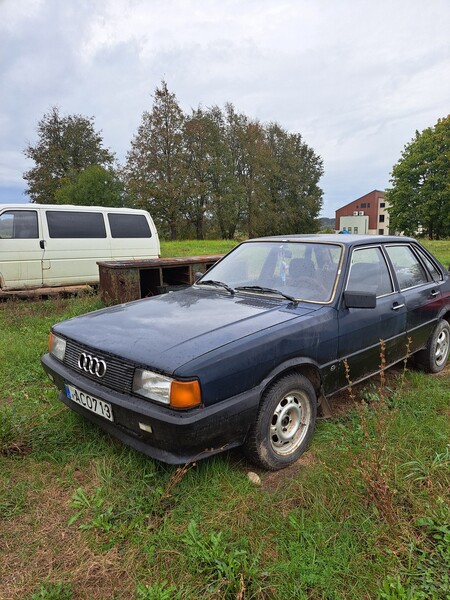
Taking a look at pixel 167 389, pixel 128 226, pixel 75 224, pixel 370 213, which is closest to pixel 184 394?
pixel 167 389

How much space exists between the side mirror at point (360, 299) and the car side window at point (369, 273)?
22 cm

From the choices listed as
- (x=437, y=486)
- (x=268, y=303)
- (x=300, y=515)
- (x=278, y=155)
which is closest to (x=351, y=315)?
(x=268, y=303)

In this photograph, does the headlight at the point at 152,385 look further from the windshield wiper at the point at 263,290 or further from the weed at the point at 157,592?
the windshield wiper at the point at 263,290

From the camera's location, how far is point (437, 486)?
2285 mm

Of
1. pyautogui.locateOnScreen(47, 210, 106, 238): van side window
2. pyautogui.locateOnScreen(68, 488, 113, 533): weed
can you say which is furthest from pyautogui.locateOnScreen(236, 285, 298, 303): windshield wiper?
pyautogui.locateOnScreen(47, 210, 106, 238): van side window

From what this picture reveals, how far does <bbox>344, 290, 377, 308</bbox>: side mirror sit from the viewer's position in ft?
9.12

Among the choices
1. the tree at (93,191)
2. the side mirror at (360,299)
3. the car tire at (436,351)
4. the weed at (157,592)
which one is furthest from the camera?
the tree at (93,191)

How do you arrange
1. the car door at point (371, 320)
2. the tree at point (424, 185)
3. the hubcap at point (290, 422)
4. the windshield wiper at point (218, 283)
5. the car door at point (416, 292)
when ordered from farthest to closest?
1. the tree at point (424, 185)
2. the car door at point (416, 292)
3. the windshield wiper at point (218, 283)
4. the car door at point (371, 320)
5. the hubcap at point (290, 422)

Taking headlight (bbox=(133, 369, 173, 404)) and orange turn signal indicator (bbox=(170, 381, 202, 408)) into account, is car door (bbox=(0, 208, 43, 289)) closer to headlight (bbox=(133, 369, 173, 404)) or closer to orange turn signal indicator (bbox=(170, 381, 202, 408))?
headlight (bbox=(133, 369, 173, 404))

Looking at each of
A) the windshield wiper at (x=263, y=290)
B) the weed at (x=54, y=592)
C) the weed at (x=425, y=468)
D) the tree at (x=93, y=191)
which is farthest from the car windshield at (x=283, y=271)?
the tree at (x=93, y=191)

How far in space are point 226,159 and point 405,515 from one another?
35951 mm

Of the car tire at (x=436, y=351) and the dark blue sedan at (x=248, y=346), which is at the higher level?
the dark blue sedan at (x=248, y=346)

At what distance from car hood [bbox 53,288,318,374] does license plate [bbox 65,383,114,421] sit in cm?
32

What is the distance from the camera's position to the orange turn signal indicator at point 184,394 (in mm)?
2031
